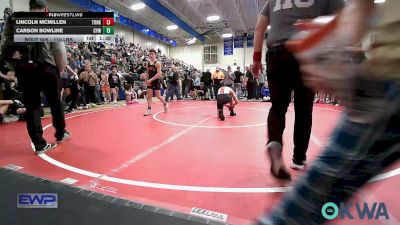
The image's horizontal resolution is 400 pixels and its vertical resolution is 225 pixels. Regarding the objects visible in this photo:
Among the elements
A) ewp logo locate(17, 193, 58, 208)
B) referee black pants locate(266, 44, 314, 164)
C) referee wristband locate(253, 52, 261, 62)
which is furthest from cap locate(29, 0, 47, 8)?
referee black pants locate(266, 44, 314, 164)

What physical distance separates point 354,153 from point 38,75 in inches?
120

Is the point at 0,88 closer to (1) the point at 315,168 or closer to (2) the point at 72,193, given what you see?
(2) the point at 72,193

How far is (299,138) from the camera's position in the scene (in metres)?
2.20

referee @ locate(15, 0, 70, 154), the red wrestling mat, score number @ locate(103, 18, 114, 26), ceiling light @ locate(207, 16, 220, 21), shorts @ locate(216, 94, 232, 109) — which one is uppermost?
ceiling light @ locate(207, 16, 220, 21)

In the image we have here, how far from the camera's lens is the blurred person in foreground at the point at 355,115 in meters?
0.58

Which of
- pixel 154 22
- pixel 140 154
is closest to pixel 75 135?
pixel 140 154

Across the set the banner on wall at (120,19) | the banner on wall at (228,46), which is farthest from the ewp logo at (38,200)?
the banner on wall at (228,46)

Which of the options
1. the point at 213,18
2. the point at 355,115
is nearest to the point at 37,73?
the point at 355,115

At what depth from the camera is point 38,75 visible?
283cm

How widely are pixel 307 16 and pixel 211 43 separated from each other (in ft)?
95.2
